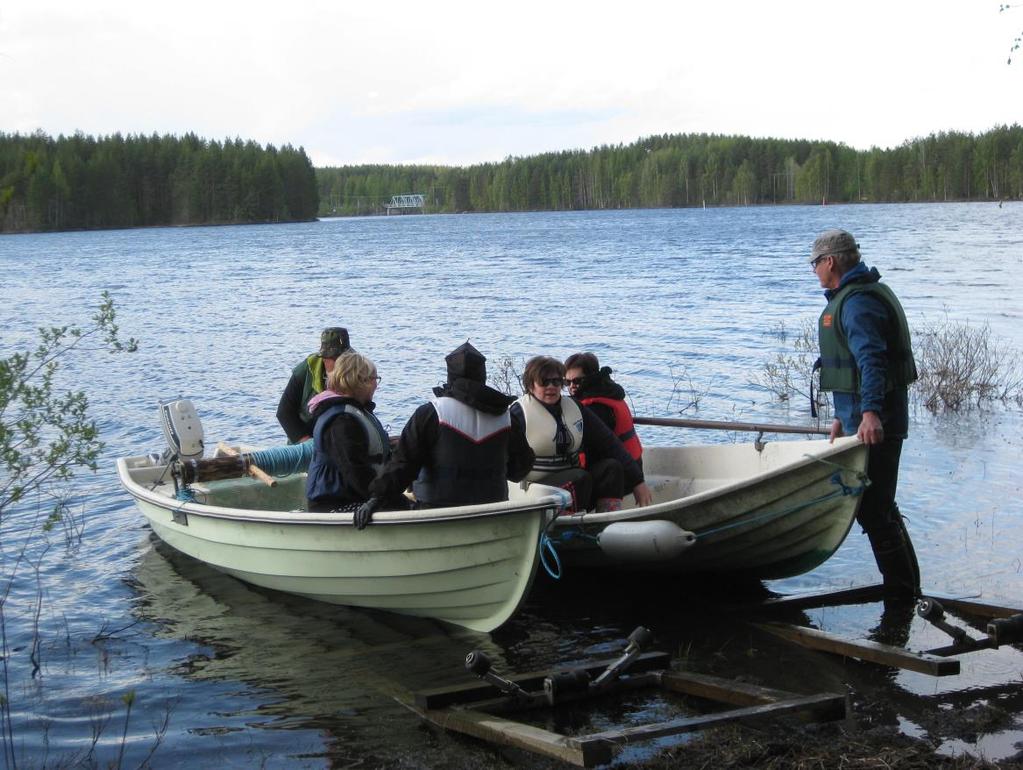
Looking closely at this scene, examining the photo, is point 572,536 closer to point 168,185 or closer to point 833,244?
point 833,244

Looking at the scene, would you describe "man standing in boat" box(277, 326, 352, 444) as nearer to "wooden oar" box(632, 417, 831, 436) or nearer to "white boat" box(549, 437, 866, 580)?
"wooden oar" box(632, 417, 831, 436)

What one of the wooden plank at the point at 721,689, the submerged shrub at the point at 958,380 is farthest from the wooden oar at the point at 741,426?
the submerged shrub at the point at 958,380

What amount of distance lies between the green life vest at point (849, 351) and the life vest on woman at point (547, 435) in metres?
1.66

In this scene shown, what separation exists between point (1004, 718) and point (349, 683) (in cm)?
354

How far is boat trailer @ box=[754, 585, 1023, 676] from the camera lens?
563 cm

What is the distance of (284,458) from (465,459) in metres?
3.02

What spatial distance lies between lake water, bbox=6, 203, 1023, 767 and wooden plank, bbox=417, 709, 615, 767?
0.31 ft

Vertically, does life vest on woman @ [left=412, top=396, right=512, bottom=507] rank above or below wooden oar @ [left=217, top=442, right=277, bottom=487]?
above

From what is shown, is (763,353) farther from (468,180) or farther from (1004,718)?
(468,180)

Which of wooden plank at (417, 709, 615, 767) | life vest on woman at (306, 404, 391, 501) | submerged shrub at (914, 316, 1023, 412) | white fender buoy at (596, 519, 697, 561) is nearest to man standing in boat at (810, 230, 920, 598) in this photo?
white fender buoy at (596, 519, 697, 561)

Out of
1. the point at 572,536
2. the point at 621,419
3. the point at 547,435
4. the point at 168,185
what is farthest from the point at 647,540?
the point at 168,185

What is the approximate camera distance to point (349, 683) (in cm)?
671

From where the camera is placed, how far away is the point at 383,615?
7.82 metres

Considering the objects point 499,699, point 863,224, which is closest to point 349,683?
point 499,699
